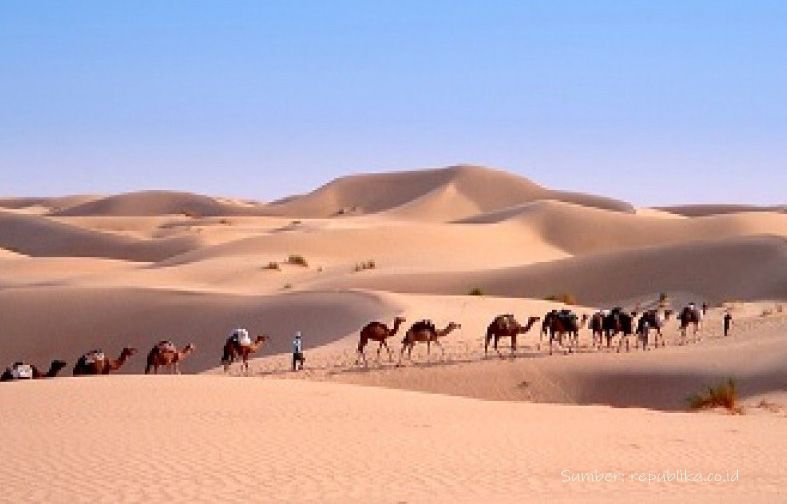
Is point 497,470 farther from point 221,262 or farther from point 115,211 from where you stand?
point 115,211

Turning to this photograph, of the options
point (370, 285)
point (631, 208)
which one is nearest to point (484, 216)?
point (631, 208)

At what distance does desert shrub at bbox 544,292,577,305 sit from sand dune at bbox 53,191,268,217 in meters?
90.1

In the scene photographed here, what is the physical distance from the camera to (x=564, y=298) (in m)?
42.0

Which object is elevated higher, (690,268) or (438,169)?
(438,169)

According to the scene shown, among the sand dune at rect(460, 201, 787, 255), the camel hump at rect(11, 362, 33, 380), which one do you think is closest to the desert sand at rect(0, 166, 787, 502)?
the camel hump at rect(11, 362, 33, 380)

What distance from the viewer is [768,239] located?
47.5 m

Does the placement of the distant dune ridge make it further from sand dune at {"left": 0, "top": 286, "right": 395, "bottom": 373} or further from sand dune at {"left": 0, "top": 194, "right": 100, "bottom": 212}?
sand dune at {"left": 0, "top": 286, "right": 395, "bottom": 373}

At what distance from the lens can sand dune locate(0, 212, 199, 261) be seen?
75500mm

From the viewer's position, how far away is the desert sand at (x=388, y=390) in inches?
432

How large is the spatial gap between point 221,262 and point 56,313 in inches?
687

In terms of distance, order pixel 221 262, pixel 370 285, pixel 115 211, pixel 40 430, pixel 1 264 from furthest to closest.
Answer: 1. pixel 115 211
2. pixel 1 264
3. pixel 221 262
4. pixel 370 285
5. pixel 40 430

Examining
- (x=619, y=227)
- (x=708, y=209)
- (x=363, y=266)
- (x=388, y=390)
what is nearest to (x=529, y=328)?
(x=388, y=390)

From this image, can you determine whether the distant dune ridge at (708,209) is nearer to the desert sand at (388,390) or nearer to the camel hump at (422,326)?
the desert sand at (388,390)

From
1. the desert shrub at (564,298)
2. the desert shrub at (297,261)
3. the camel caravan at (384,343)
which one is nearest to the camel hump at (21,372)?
the camel caravan at (384,343)
